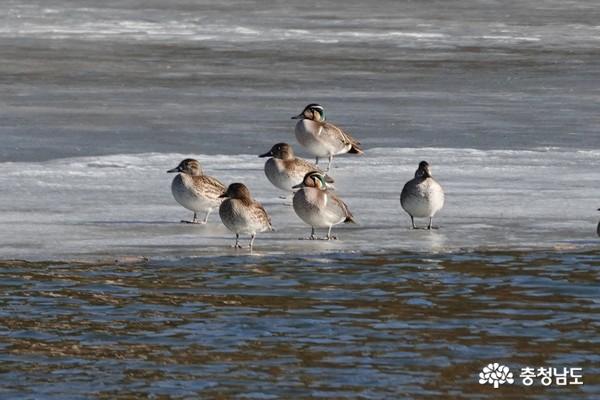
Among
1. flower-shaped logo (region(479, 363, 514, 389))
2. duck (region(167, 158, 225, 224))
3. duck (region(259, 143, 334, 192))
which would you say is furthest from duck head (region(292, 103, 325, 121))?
flower-shaped logo (region(479, 363, 514, 389))

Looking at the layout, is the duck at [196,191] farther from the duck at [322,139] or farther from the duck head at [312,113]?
the duck head at [312,113]

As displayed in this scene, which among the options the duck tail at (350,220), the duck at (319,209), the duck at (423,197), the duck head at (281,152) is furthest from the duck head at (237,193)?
the duck head at (281,152)

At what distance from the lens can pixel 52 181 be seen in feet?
53.4

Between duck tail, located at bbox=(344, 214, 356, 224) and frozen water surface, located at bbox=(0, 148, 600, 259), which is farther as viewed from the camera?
duck tail, located at bbox=(344, 214, 356, 224)

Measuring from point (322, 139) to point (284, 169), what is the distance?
8.20 ft

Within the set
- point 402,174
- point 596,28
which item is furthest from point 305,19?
point 402,174

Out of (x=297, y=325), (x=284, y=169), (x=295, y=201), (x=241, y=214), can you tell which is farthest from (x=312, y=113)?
(x=297, y=325)

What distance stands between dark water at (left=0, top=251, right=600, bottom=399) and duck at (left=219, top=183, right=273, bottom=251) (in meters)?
0.39

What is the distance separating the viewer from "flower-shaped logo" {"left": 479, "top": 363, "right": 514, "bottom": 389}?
9.26 metres

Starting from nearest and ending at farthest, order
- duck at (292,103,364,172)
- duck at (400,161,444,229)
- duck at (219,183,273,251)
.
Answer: duck at (219,183,273,251)
duck at (400,161,444,229)
duck at (292,103,364,172)

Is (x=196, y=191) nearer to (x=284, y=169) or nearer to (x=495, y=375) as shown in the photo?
(x=284, y=169)

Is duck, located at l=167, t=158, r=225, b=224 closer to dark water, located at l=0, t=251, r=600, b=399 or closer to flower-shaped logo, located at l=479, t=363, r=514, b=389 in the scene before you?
dark water, located at l=0, t=251, r=600, b=399

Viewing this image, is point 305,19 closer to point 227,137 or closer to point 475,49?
point 475,49

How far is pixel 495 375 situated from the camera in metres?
9.37
